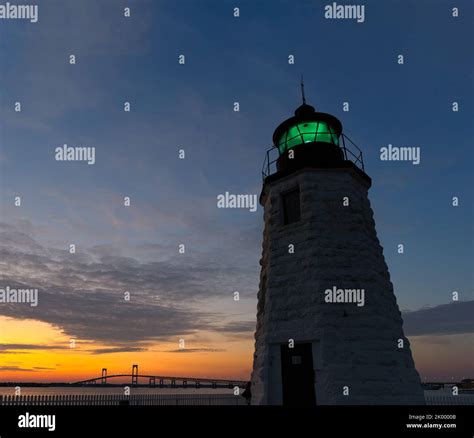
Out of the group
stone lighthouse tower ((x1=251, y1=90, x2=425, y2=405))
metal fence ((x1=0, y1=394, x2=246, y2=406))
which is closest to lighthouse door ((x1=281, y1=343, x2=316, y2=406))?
stone lighthouse tower ((x1=251, y1=90, x2=425, y2=405))

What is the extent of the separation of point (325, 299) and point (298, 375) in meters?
3.00

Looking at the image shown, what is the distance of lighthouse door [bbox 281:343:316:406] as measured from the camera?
1338cm

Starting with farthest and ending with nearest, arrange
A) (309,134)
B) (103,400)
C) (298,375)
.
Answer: (103,400), (309,134), (298,375)

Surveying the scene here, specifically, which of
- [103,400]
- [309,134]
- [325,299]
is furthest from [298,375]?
[103,400]

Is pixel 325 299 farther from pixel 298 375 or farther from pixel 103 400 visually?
pixel 103 400

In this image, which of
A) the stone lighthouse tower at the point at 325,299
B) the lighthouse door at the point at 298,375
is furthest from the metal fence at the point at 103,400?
the stone lighthouse tower at the point at 325,299

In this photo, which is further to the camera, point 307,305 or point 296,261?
point 296,261

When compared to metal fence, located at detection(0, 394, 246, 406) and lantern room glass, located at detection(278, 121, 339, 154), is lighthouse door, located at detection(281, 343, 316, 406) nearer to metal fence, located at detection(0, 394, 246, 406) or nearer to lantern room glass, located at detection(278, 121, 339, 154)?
metal fence, located at detection(0, 394, 246, 406)

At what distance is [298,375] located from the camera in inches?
541
